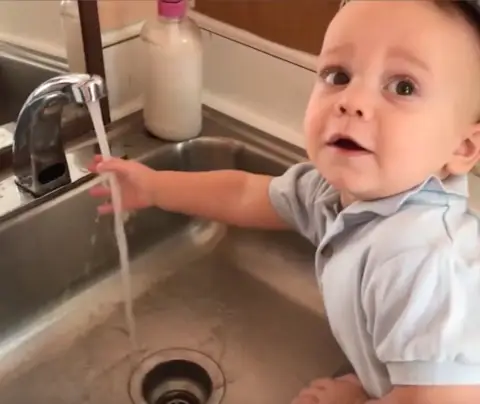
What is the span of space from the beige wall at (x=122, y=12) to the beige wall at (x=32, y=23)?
0.20ft

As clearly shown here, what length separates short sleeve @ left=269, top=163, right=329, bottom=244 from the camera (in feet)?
2.47

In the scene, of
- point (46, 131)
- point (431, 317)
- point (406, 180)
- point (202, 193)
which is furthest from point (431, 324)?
point (46, 131)

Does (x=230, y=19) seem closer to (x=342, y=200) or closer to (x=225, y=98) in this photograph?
(x=225, y=98)

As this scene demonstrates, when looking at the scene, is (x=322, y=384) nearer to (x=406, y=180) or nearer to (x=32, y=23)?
(x=406, y=180)

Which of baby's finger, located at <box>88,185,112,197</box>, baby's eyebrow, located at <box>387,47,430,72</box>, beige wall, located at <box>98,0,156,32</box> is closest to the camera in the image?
baby's eyebrow, located at <box>387,47,430,72</box>

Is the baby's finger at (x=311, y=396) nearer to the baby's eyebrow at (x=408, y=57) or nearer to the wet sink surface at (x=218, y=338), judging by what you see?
the wet sink surface at (x=218, y=338)

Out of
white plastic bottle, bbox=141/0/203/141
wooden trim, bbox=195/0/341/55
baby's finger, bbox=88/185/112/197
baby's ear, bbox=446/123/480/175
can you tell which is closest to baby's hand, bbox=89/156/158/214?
baby's finger, bbox=88/185/112/197

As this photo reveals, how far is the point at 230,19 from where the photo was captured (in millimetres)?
948

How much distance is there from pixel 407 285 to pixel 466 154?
12 centimetres

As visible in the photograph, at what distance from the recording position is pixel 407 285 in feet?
1.93

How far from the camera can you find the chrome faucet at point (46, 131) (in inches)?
29.5

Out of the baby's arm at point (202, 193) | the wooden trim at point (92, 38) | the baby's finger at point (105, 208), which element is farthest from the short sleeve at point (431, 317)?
the wooden trim at point (92, 38)

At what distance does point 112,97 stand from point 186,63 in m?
0.12

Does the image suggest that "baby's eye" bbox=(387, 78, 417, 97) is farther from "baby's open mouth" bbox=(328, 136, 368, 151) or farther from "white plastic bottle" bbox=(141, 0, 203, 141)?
"white plastic bottle" bbox=(141, 0, 203, 141)
